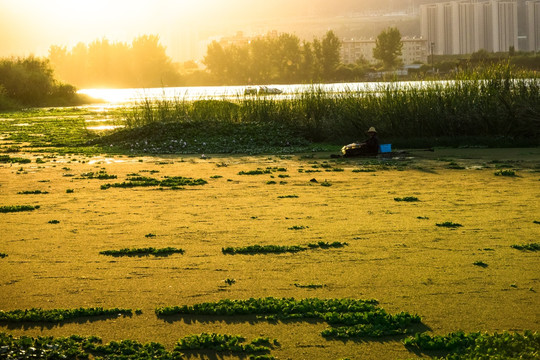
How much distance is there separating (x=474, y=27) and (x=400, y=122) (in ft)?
516

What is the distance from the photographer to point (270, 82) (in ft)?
483

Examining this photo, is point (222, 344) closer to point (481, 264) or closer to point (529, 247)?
point (481, 264)

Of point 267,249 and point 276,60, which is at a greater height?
point 276,60

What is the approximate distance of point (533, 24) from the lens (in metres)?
165

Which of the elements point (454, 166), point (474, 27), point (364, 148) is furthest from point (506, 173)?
point (474, 27)

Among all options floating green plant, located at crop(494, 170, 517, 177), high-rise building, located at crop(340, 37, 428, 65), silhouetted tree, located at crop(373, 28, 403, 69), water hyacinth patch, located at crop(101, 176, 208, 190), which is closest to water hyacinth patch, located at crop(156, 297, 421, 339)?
water hyacinth patch, located at crop(101, 176, 208, 190)

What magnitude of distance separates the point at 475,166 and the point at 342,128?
913cm

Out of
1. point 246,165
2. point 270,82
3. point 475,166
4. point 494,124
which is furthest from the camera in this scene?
point 270,82

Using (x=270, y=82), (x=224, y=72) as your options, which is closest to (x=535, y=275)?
(x=270, y=82)

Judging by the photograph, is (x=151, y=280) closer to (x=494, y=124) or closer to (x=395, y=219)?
(x=395, y=219)

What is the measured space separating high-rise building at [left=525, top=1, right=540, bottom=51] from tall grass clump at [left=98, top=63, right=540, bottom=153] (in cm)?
13646

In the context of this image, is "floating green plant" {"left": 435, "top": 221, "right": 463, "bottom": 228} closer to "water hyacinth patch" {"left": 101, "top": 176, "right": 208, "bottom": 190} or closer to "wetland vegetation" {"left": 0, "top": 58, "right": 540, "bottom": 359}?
"wetland vegetation" {"left": 0, "top": 58, "right": 540, "bottom": 359}

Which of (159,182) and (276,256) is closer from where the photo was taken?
(276,256)

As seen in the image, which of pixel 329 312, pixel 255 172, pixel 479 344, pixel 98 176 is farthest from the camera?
pixel 255 172
